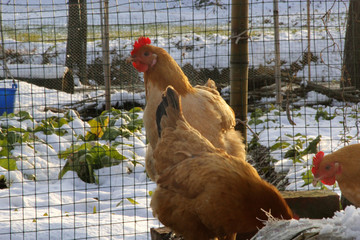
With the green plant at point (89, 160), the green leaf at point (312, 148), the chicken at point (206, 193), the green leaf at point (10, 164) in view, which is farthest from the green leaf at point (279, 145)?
the green leaf at point (10, 164)

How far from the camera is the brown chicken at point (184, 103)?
3.55 metres

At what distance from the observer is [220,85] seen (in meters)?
8.90

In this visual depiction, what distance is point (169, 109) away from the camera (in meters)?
3.10

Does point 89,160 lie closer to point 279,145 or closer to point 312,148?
point 279,145

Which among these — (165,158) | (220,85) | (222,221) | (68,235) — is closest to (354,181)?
(222,221)

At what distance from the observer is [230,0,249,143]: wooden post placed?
397 cm

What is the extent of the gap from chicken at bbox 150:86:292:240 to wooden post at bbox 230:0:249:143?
1.23 metres

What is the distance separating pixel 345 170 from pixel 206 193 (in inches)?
42.4

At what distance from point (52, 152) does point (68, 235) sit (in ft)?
6.86

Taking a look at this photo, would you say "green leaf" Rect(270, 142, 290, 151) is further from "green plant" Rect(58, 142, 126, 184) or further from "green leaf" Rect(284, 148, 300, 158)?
"green plant" Rect(58, 142, 126, 184)

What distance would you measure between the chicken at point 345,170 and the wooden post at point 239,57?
112cm

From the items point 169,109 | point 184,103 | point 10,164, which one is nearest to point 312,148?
point 184,103

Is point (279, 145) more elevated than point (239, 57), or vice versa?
point (239, 57)

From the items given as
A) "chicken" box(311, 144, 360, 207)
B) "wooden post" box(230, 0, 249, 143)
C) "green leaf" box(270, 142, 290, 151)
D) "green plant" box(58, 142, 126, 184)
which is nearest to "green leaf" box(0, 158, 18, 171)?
"green plant" box(58, 142, 126, 184)
